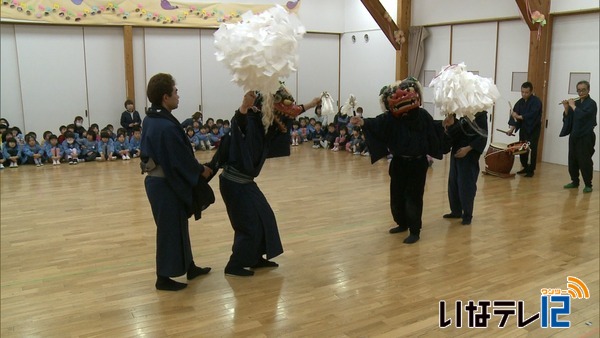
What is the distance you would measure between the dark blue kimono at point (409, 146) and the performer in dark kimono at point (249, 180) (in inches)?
44.2

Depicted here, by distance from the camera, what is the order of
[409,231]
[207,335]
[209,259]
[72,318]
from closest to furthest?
[207,335]
[72,318]
[209,259]
[409,231]

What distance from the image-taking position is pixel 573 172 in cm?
729

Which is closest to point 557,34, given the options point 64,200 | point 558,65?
point 558,65

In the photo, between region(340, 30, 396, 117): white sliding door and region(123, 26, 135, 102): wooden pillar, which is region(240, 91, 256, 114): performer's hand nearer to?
region(123, 26, 135, 102): wooden pillar

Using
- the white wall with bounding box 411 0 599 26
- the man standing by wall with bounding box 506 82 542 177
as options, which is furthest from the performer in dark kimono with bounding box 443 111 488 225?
the white wall with bounding box 411 0 599 26

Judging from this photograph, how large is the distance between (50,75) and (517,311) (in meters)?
10.2

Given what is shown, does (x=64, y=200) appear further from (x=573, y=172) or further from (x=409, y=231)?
(x=573, y=172)

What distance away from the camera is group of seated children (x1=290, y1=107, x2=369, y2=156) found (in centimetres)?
1072

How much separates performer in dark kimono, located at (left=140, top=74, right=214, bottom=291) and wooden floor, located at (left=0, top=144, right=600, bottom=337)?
0.29 metres

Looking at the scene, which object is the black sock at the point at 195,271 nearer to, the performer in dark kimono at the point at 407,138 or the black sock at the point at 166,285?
the black sock at the point at 166,285

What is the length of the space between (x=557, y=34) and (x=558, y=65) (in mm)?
522

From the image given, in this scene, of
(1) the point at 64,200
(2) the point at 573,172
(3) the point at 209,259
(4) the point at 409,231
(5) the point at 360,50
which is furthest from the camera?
(5) the point at 360,50

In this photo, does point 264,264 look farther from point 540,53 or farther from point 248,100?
point 540,53

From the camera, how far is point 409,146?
15.5ft
